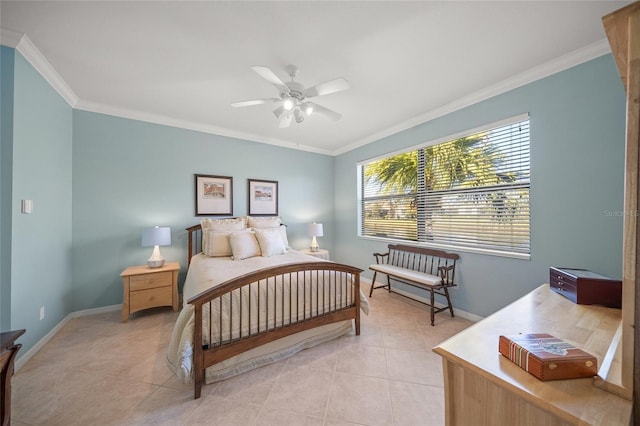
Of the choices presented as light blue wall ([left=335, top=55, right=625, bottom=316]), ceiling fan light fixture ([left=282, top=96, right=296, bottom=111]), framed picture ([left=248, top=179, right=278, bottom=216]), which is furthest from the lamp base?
light blue wall ([left=335, top=55, right=625, bottom=316])

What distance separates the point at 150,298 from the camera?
284 cm

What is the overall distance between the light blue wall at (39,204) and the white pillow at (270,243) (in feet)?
6.95

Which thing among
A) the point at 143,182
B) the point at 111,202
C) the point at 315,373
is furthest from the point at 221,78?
the point at 315,373

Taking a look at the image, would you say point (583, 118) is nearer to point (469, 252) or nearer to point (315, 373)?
point (469, 252)

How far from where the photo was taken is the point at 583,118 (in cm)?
200

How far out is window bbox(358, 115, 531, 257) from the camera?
7.98ft

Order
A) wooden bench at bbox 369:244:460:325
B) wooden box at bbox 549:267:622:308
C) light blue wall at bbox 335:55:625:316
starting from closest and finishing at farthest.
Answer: wooden box at bbox 549:267:622:308, light blue wall at bbox 335:55:625:316, wooden bench at bbox 369:244:460:325

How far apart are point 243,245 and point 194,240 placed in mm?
1053

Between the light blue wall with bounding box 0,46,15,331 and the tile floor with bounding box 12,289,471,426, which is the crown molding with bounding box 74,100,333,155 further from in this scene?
the tile floor with bounding box 12,289,471,426

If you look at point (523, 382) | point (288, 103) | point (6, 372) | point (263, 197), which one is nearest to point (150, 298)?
point (6, 372)

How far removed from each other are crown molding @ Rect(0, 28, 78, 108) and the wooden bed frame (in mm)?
2508

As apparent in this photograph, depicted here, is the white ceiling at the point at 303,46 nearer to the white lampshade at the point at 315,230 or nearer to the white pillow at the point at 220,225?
the white pillow at the point at 220,225

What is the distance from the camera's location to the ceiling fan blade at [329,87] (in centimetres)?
190

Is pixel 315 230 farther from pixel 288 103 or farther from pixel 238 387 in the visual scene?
pixel 238 387
